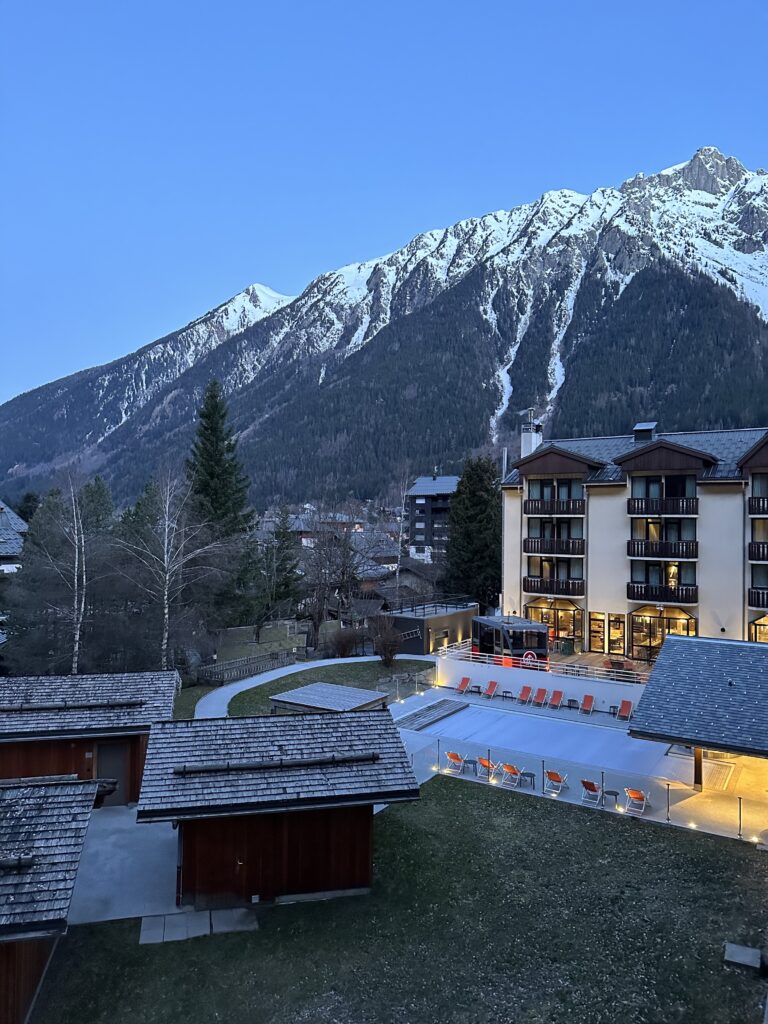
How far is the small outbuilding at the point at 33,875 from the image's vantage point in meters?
9.07

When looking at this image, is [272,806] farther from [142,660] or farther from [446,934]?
[142,660]

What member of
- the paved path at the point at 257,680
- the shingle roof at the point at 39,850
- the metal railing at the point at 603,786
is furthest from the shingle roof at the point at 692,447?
the shingle roof at the point at 39,850

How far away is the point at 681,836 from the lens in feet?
55.2

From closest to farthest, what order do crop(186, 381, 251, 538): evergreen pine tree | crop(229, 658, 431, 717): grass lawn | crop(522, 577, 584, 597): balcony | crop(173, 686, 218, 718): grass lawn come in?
crop(173, 686, 218, 718): grass lawn < crop(229, 658, 431, 717): grass lawn < crop(522, 577, 584, 597): balcony < crop(186, 381, 251, 538): evergreen pine tree

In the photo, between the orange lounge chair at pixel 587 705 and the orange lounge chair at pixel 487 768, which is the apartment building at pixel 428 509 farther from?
the orange lounge chair at pixel 487 768

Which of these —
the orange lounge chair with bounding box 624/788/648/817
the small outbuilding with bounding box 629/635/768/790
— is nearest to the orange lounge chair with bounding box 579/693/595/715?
the small outbuilding with bounding box 629/635/768/790

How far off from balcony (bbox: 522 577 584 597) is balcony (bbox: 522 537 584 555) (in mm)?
1575

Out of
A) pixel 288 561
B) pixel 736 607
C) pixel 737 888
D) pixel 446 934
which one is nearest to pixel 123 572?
pixel 288 561

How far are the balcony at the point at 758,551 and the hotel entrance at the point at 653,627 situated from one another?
4231 millimetres

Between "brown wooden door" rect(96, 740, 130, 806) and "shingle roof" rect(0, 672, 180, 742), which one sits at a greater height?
"shingle roof" rect(0, 672, 180, 742)

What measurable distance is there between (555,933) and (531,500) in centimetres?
2773

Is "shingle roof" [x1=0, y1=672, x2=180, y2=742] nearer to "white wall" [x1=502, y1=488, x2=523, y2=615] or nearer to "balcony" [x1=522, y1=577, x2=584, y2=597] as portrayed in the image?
"balcony" [x1=522, y1=577, x2=584, y2=597]

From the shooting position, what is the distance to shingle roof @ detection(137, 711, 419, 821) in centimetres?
1328

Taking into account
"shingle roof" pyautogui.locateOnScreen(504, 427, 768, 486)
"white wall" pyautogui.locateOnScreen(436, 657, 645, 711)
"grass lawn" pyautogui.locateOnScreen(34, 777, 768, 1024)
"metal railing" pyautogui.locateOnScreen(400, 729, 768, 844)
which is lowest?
"grass lawn" pyautogui.locateOnScreen(34, 777, 768, 1024)
